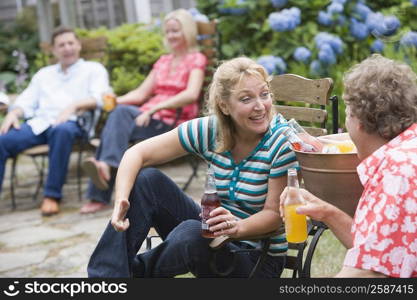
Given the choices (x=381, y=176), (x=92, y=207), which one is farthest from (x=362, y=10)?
(x=381, y=176)

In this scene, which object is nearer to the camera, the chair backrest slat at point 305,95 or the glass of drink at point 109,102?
the chair backrest slat at point 305,95

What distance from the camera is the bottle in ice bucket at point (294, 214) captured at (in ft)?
6.97

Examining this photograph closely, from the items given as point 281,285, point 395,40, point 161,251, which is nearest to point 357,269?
point 281,285

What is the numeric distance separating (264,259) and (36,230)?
8.62ft

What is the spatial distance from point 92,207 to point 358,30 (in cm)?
269

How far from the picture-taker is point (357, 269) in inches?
71.4

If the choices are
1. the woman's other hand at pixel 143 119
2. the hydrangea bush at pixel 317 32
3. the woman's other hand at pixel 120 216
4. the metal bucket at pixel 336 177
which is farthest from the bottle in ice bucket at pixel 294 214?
the hydrangea bush at pixel 317 32

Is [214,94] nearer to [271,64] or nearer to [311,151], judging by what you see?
[311,151]

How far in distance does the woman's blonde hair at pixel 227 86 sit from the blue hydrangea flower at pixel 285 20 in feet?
9.96

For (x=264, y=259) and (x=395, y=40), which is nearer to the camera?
(x=264, y=259)

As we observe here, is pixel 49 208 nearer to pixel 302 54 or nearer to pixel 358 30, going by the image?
pixel 302 54

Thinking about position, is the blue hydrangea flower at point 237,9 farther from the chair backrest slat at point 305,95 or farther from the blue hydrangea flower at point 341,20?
the chair backrest slat at point 305,95

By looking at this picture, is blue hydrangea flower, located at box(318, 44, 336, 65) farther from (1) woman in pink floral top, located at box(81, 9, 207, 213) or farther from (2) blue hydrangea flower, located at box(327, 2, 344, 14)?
(1) woman in pink floral top, located at box(81, 9, 207, 213)

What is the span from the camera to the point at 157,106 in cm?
509
